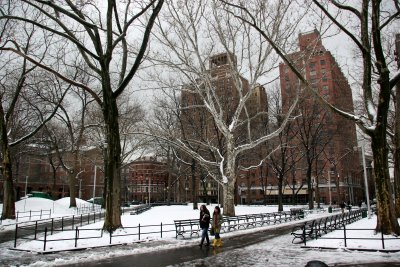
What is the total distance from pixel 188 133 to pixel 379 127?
98.2 feet

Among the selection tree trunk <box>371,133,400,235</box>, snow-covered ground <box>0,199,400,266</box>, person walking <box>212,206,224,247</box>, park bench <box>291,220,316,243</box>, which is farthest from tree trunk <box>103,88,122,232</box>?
tree trunk <box>371,133,400,235</box>

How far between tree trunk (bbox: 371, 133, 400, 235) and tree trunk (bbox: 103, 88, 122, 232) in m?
11.9

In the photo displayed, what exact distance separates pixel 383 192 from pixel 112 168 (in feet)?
41.1

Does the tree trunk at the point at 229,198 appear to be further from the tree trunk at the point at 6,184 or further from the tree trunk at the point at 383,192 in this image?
the tree trunk at the point at 6,184

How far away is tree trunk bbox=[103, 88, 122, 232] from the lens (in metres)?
16.6

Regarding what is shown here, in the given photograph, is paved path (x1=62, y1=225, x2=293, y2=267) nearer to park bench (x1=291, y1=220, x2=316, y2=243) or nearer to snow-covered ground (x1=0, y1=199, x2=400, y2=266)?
snow-covered ground (x1=0, y1=199, x2=400, y2=266)

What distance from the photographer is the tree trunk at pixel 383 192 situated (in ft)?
45.5

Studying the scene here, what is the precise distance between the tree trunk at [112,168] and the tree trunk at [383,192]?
11.9 meters

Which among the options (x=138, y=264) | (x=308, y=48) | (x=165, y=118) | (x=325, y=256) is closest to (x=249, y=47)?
(x=308, y=48)

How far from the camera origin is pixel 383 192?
1422 centimetres

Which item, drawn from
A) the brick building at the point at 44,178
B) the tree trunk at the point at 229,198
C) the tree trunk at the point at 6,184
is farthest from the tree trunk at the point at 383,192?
the brick building at the point at 44,178

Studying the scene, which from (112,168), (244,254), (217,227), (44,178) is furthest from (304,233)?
(44,178)

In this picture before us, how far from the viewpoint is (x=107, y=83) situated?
696 inches

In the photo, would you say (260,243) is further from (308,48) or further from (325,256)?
(308,48)
